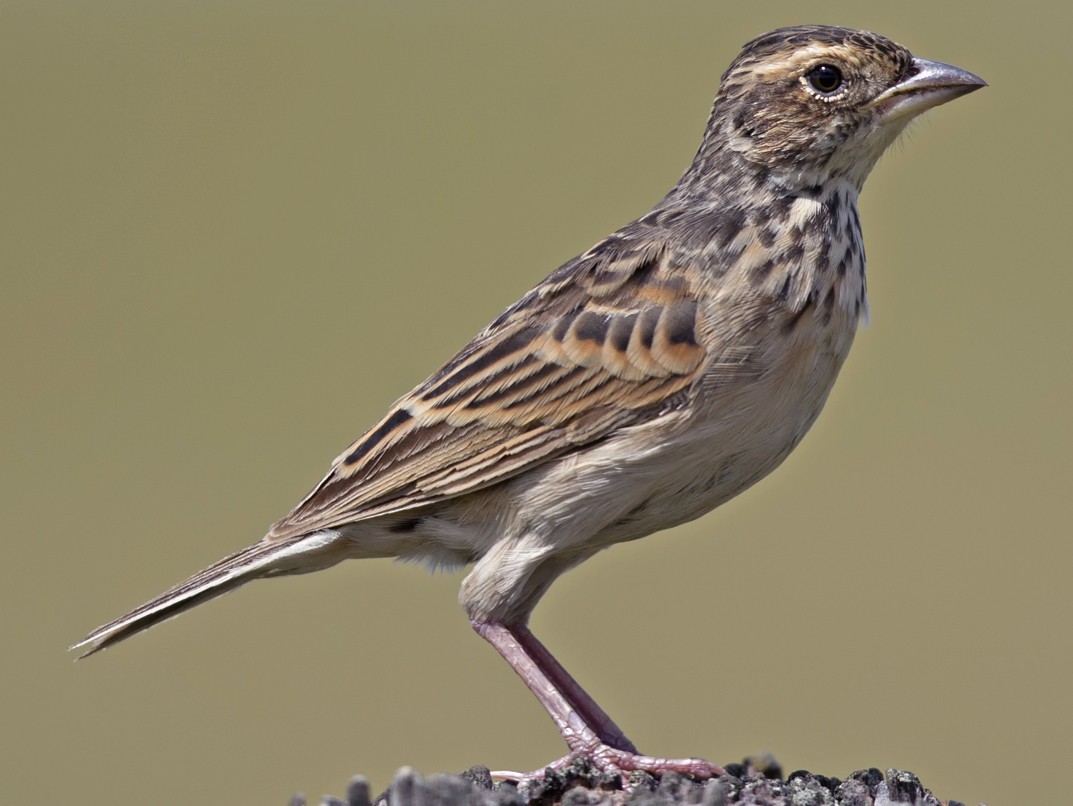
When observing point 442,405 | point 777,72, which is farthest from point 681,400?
point 777,72

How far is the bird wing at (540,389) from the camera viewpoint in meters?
6.56

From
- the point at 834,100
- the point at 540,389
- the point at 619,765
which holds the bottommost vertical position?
the point at 619,765

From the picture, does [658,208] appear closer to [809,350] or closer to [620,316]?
[620,316]

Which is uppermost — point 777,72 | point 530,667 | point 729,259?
point 777,72

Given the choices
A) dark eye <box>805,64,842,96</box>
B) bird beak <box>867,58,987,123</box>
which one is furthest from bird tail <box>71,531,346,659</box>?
bird beak <box>867,58,987,123</box>

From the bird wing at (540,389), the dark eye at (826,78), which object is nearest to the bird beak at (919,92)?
the dark eye at (826,78)

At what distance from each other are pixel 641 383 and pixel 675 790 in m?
1.75

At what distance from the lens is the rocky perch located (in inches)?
207

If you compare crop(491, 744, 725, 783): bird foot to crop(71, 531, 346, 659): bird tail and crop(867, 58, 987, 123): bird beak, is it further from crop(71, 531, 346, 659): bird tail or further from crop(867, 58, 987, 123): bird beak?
crop(867, 58, 987, 123): bird beak

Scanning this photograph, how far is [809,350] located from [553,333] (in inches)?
44.4

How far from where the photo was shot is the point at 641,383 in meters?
6.50

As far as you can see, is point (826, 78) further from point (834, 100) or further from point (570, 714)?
point (570, 714)

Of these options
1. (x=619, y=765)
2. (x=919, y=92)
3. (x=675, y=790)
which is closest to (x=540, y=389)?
(x=619, y=765)

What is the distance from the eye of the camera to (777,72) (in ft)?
22.8
